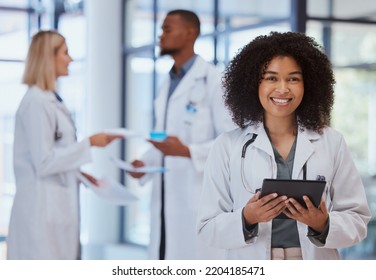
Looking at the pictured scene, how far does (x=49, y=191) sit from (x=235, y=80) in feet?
4.60

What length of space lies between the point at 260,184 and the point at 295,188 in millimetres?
163

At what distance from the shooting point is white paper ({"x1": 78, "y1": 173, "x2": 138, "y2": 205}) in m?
3.47

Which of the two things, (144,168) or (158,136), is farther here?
(144,168)

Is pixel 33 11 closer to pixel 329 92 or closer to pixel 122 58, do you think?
pixel 122 58

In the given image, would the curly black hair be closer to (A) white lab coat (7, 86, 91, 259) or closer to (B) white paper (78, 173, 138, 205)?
(A) white lab coat (7, 86, 91, 259)

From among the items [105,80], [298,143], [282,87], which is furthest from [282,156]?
[105,80]

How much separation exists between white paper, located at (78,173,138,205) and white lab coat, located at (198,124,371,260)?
139cm

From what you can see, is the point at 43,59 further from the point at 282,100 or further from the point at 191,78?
the point at 282,100

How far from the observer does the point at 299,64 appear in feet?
6.88

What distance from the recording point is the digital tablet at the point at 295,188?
6.29 feet

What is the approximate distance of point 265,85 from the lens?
6.88ft

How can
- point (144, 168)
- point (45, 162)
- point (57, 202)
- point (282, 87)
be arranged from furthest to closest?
point (144, 168)
point (57, 202)
point (45, 162)
point (282, 87)

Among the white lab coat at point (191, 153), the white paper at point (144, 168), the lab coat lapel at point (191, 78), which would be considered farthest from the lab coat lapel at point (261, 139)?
the white paper at point (144, 168)

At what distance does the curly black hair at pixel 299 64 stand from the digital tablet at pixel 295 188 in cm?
23
